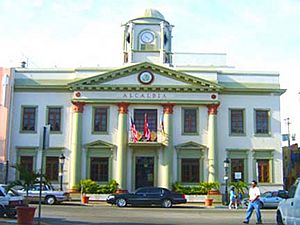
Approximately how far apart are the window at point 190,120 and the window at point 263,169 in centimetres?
618

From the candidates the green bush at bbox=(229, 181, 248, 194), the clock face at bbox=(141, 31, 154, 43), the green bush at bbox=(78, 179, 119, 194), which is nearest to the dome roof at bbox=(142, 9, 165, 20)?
the clock face at bbox=(141, 31, 154, 43)

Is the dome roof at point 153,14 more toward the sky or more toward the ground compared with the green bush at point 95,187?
more toward the sky

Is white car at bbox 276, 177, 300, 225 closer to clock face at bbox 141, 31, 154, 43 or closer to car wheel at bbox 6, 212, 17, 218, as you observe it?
car wheel at bbox 6, 212, 17, 218

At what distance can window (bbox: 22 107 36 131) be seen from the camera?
42.7 metres

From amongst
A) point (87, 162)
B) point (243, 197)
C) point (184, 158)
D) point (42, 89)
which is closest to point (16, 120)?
point (42, 89)

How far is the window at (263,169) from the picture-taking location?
1673 inches

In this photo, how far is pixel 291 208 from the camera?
42.4 ft

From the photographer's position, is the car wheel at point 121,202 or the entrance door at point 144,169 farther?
the entrance door at point 144,169

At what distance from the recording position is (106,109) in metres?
42.4

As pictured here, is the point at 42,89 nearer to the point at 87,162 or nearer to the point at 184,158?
the point at 87,162

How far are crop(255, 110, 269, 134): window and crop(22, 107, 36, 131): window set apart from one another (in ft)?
62.0

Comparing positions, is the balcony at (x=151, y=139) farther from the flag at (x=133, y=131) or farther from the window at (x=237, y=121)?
the window at (x=237, y=121)

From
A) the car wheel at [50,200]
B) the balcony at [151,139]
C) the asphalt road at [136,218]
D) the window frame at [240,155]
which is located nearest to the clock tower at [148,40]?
the balcony at [151,139]

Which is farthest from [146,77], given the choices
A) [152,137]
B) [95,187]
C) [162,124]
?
[95,187]
